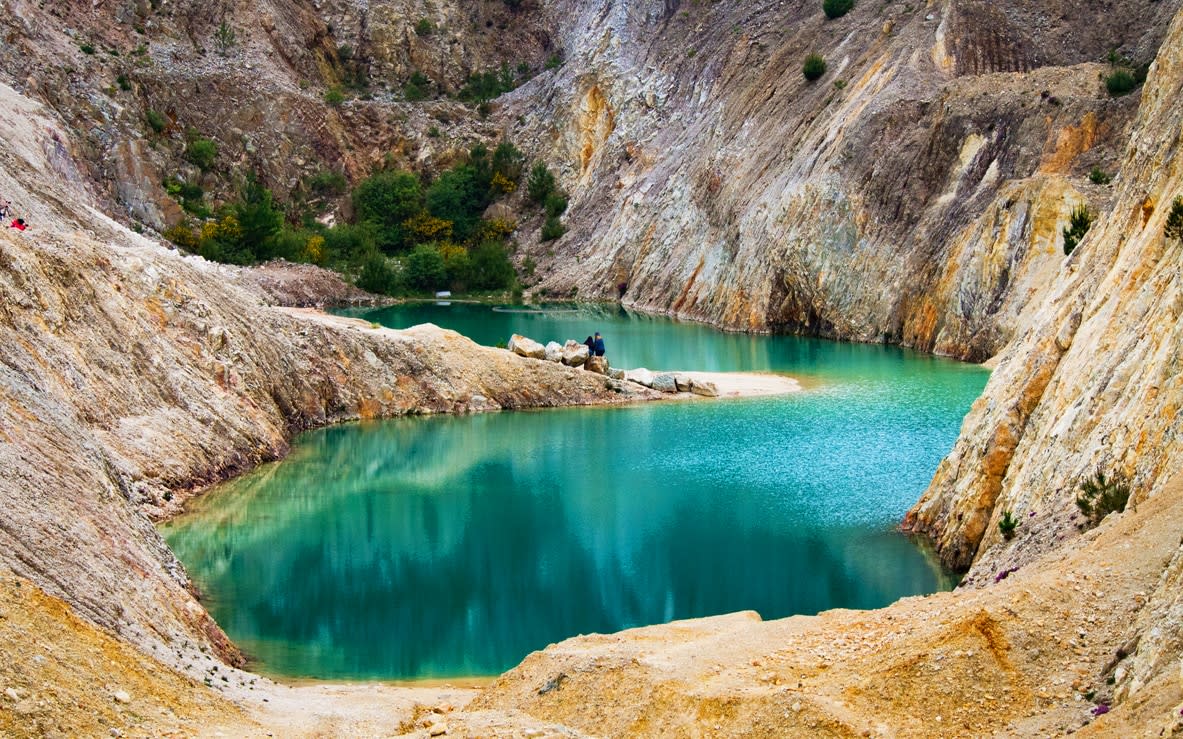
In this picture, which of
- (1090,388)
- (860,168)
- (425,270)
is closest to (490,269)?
(425,270)

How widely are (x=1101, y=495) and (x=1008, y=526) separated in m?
3.36

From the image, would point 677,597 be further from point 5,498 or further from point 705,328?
point 705,328

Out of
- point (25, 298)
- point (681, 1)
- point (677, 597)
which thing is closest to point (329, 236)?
point (681, 1)

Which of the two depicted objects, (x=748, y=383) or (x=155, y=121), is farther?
(x=155, y=121)

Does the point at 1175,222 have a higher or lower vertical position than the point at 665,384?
higher

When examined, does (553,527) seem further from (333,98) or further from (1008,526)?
(333,98)

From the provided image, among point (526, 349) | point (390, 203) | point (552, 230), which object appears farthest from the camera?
point (390, 203)

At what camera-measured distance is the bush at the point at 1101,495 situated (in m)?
17.0

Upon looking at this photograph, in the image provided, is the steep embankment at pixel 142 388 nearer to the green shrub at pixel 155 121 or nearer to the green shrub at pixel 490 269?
the green shrub at pixel 155 121

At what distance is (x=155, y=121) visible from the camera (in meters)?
85.2

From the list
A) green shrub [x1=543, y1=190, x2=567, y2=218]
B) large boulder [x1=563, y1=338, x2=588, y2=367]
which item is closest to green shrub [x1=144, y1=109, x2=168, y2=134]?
green shrub [x1=543, y1=190, x2=567, y2=218]

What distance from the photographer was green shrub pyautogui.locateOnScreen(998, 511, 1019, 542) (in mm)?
20641

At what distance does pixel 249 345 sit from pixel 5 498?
849 inches

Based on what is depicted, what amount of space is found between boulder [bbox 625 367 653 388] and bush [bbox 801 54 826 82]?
29.4 meters
